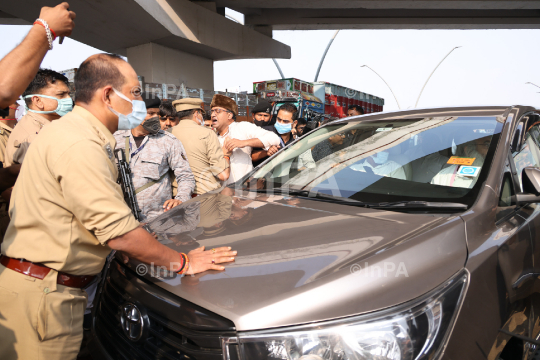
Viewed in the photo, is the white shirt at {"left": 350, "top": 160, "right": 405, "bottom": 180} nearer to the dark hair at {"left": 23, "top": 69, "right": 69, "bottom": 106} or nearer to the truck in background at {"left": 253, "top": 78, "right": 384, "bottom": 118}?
the dark hair at {"left": 23, "top": 69, "right": 69, "bottom": 106}

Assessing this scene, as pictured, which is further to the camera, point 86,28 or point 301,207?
point 86,28

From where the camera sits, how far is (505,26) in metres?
21.6

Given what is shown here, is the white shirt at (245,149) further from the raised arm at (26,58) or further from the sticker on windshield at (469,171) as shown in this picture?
the raised arm at (26,58)

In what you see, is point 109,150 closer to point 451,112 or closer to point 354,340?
point 354,340

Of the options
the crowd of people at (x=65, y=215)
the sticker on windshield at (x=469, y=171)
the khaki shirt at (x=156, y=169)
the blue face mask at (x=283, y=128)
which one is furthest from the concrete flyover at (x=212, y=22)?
the sticker on windshield at (x=469, y=171)

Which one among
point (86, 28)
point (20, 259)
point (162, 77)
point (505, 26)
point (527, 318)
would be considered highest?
point (505, 26)

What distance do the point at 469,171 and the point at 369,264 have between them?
101cm

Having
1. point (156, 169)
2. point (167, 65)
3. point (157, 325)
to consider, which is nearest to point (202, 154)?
point (156, 169)

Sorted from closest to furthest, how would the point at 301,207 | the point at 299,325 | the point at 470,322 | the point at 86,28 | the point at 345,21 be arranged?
the point at 299,325 → the point at 470,322 → the point at 301,207 → the point at 86,28 → the point at 345,21

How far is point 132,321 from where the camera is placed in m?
1.48

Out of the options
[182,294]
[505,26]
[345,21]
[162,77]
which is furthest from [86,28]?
[505,26]

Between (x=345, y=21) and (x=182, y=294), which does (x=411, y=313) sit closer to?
(x=182, y=294)

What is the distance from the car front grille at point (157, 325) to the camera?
123 cm

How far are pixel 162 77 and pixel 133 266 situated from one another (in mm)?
15436
